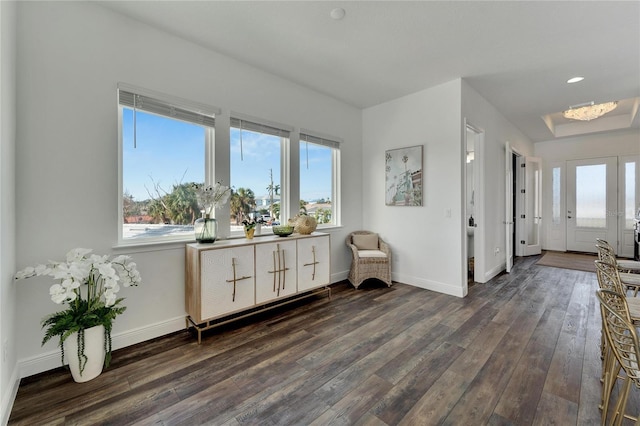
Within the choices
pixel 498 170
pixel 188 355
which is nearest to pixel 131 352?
pixel 188 355

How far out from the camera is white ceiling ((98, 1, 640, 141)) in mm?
2240

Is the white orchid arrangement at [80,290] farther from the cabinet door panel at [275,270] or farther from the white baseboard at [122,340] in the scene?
the cabinet door panel at [275,270]

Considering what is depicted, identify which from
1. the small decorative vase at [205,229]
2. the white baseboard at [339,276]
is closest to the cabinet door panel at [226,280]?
the small decorative vase at [205,229]

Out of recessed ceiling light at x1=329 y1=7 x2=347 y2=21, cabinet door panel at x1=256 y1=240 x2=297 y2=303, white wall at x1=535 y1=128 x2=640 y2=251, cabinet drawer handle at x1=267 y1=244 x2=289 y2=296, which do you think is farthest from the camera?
white wall at x1=535 y1=128 x2=640 y2=251

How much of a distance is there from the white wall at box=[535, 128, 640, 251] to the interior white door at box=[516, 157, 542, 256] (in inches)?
30.4

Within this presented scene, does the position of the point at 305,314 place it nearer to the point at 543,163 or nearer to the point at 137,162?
the point at 137,162

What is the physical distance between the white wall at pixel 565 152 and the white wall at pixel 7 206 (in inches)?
366

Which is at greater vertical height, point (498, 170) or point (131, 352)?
point (498, 170)


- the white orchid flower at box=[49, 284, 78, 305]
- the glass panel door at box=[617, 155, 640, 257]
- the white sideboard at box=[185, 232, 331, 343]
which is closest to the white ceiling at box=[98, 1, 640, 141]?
the white sideboard at box=[185, 232, 331, 343]

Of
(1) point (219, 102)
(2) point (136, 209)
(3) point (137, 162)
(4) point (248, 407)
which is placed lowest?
(4) point (248, 407)

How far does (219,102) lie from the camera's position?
9.61 feet

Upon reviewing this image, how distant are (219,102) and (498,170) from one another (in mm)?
4608

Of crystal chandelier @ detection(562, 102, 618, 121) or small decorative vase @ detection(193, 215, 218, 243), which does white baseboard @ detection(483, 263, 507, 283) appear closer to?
crystal chandelier @ detection(562, 102, 618, 121)

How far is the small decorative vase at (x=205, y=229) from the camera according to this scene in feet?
8.75
